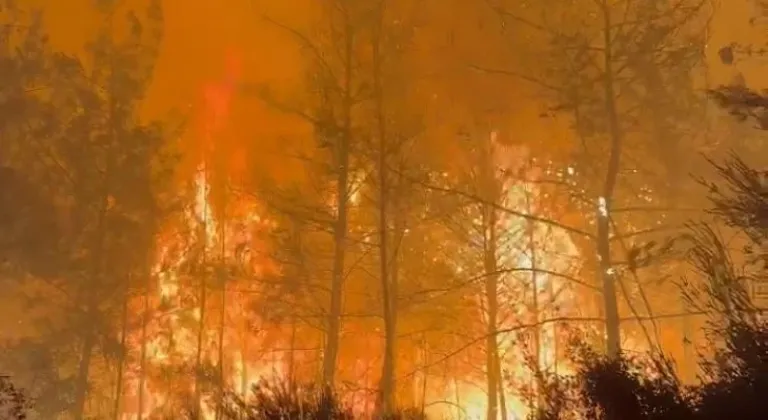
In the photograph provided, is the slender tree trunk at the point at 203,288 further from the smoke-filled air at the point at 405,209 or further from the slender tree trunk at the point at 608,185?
the slender tree trunk at the point at 608,185

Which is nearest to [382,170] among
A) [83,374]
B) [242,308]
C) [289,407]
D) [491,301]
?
[491,301]

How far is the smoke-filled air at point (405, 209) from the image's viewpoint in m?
6.05

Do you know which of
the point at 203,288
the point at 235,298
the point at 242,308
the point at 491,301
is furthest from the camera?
the point at 235,298

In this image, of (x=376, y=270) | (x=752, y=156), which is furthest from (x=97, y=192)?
(x=752, y=156)

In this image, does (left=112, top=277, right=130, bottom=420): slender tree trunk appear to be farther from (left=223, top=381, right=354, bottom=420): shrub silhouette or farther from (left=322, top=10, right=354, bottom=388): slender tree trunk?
(left=223, top=381, right=354, bottom=420): shrub silhouette

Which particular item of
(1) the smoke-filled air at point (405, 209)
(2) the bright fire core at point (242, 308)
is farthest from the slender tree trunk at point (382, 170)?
(2) the bright fire core at point (242, 308)

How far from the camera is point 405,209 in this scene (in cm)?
1103

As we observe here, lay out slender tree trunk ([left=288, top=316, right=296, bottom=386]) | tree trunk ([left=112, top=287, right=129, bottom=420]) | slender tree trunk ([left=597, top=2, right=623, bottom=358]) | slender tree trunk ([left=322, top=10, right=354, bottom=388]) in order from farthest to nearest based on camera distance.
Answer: tree trunk ([left=112, top=287, right=129, bottom=420]) < slender tree trunk ([left=322, top=10, right=354, bottom=388]) < slender tree trunk ([left=597, top=2, right=623, bottom=358]) < slender tree trunk ([left=288, top=316, right=296, bottom=386])

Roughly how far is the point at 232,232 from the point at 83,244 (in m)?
3.94

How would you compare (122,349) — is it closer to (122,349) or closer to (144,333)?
(122,349)

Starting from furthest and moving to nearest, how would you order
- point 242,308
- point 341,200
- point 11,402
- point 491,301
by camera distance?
1. point 242,308
2. point 491,301
3. point 341,200
4. point 11,402

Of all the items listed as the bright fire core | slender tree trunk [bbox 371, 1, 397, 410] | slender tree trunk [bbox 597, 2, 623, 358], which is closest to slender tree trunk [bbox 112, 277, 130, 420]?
the bright fire core

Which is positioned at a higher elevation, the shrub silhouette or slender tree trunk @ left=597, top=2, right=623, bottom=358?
slender tree trunk @ left=597, top=2, right=623, bottom=358

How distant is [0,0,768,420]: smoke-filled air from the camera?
6.05 meters
